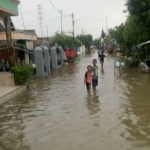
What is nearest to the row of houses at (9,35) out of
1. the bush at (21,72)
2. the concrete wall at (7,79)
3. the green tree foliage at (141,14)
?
the bush at (21,72)

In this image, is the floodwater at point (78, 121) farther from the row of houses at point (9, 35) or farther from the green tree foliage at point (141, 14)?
the green tree foliage at point (141, 14)

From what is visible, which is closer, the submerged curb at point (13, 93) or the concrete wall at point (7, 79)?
the submerged curb at point (13, 93)

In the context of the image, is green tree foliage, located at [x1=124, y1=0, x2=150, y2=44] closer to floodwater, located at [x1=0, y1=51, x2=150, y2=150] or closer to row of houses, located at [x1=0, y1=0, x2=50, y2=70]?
row of houses, located at [x1=0, y1=0, x2=50, y2=70]

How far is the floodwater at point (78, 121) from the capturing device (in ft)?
19.6

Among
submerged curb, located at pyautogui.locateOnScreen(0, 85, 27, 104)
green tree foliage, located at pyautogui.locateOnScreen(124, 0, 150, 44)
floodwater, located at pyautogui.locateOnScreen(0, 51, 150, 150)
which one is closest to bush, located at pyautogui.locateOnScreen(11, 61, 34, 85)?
submerged curb, located at pyautogui.locateOnScreen(0, 85, 27, 104)

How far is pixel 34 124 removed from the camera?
7.62 meters

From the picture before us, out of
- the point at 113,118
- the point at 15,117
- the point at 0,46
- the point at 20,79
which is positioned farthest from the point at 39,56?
the point at 113,118

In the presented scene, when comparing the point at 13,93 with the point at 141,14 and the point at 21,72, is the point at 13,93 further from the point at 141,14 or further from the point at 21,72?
the point at 141,14

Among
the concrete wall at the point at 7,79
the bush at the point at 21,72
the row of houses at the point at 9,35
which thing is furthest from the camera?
the concrete wall at the point at 7,79

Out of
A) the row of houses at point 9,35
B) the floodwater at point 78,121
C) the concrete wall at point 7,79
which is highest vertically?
the row of houses at point 9,35

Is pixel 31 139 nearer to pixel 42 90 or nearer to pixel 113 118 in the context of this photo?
pixel 113 118

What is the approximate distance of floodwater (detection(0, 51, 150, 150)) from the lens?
5.97m

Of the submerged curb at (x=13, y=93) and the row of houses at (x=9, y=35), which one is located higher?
the row of houses at (x=9, y=35)

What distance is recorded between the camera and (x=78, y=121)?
7727 millimetres
